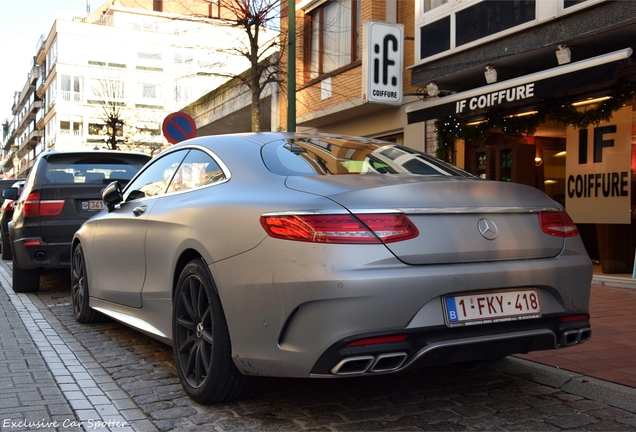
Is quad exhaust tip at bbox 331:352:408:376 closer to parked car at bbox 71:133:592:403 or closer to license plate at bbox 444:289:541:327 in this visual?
parked car at bbox 71:133:592:403

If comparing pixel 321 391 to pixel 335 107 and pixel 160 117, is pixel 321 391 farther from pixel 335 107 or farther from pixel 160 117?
pixel 160 117

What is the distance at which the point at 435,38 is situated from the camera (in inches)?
506

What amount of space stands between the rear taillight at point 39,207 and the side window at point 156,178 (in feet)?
9.93

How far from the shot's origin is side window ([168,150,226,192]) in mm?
4223

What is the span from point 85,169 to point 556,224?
Result: 20.9 ft

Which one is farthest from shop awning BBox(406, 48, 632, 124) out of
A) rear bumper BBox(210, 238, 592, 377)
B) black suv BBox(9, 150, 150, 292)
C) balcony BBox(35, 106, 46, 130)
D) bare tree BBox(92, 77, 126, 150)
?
balcony BBox(35, 106, 46, 130)

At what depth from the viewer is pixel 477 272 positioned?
10.9 feet

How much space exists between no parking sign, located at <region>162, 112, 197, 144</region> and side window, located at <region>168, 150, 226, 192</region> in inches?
241

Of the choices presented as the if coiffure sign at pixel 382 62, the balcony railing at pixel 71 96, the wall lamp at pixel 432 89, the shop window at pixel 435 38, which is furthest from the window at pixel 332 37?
the balcony railing at pixel 71 96

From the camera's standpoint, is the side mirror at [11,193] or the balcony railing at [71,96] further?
the balcony railing at [71,96]

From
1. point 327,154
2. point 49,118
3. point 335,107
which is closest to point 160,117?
point 49,118

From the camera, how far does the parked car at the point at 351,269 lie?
3127 millimetres

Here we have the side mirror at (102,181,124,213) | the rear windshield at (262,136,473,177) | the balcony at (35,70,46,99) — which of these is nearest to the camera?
the rear windshield at (262,136,473,177)

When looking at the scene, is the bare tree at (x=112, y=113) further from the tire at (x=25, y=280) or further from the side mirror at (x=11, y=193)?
the tire at (x=25, y=280)
